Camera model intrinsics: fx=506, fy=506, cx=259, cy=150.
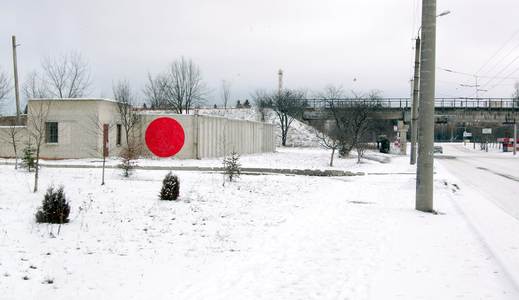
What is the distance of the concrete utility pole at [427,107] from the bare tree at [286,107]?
51596mm

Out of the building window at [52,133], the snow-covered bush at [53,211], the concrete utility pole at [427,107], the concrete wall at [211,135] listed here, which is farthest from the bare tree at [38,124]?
the concrete utility pole at [427,107]

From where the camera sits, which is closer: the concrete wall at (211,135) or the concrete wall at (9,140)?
the concrete wall at (9,140)

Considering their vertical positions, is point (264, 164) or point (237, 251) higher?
A: point (264, 164)

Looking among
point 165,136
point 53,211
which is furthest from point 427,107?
point 165,136

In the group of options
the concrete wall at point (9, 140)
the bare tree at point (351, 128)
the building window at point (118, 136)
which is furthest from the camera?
the bare tree at point (351, 128)

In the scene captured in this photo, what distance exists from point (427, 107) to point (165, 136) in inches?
877

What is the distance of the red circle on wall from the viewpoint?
32000 millimetres

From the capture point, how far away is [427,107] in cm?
1213

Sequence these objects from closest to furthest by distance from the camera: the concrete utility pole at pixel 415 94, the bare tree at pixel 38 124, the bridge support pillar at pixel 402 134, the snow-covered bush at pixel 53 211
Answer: the snow-covered bush at pixel 53 211
the bare tree at pixel 38 124
the concrete utility pole at pixel 415 94
the bridge support pillar at pixel 402 134

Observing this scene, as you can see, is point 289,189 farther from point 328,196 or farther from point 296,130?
point 296,130

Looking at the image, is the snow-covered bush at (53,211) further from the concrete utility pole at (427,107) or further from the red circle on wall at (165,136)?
the red circle on wall at (165,136)

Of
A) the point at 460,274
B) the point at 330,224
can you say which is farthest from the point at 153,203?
the point at 460,274

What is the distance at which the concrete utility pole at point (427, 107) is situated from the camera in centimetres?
1203

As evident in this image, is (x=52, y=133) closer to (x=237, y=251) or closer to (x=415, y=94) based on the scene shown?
(x=415, y=94)
